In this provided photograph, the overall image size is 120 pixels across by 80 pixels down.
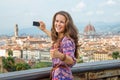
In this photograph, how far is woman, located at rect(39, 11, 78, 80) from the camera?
2002mm

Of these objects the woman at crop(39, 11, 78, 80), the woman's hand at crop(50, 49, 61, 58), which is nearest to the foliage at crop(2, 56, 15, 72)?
the woman at crop(39, 11, 78, 80)

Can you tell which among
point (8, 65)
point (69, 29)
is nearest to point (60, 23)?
point (69, 29)

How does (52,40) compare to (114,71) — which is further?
(114,71)

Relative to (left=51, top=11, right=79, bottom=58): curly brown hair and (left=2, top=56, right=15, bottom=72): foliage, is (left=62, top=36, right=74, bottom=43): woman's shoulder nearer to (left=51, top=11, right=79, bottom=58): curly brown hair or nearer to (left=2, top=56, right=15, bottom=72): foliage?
(left=51, top=11, right=79, bottom=58): curly brown hair

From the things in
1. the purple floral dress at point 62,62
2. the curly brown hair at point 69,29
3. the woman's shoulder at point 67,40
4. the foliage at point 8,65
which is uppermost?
the curly brown hair at point 69,29

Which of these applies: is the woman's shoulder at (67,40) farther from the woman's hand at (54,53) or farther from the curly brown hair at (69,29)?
the woman's hand at (54,53)

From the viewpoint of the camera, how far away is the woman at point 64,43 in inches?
78.8

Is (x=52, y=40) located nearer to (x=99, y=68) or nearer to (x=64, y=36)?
(x=64, y=36)

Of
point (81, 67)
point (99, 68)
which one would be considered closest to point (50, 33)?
point (81, 67)

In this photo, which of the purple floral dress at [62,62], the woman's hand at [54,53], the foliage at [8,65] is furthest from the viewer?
the foliage at [8,65]

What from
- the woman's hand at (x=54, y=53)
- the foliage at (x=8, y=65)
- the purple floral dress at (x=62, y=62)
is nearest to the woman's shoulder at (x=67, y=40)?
the purple floral dress at (x=62, y=62)

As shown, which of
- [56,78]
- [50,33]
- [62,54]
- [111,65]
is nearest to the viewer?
[62,54]

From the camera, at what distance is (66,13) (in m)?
2.08

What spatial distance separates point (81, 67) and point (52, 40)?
480mm
